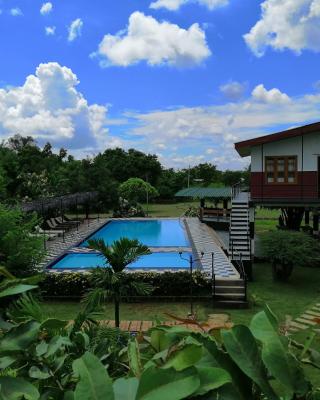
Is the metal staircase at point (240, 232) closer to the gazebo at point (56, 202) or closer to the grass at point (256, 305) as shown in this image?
the grass at point (256, 305)

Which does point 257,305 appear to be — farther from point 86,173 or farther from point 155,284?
point 86,173

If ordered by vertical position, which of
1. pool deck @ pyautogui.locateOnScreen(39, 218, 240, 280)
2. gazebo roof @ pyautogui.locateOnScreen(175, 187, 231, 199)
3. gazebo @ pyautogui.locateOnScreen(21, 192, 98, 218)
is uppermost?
gazebo roof @ pyautogui.locateOnScreen(175, 187, 231, 199)

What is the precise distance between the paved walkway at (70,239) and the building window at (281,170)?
9.20 metres

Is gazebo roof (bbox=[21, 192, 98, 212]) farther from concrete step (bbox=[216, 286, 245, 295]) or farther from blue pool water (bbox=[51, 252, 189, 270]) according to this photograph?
concrete step (bbox=[216, 286, 245, 295])

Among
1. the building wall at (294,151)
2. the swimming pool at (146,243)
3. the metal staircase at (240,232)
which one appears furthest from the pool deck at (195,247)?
the building wall at (294,151)

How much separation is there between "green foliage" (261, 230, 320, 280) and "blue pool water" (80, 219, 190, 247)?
647 cm

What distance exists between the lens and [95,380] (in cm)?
76

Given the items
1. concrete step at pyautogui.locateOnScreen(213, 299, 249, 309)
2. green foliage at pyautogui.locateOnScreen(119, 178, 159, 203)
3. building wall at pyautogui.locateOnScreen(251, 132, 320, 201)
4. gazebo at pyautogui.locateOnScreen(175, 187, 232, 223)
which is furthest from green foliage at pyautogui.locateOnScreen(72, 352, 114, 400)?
green foliage at pyautogui.locateOnScreen(119, 178, 159, 203)

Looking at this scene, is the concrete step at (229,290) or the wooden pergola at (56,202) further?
the wooden pergola at (56,202)

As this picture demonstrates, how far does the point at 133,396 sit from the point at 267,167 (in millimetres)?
17556

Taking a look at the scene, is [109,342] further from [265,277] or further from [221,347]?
[265,277]

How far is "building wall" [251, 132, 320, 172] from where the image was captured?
57.0ft

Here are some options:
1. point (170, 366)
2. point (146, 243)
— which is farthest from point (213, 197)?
point (170, 366)

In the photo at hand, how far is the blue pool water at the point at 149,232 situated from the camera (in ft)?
71.9
